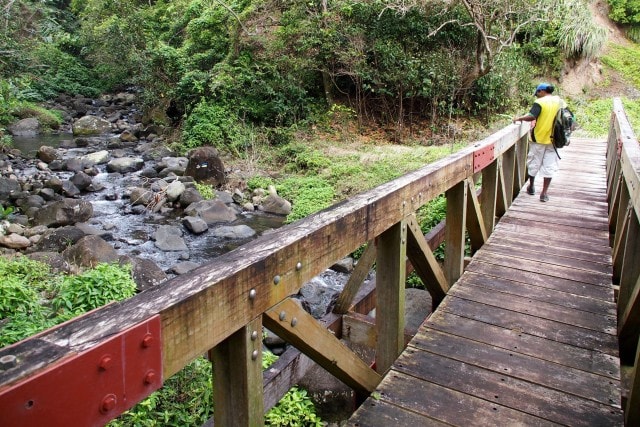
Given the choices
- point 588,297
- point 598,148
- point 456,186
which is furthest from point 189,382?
point 598,148

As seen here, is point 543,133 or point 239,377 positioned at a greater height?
point 543,133

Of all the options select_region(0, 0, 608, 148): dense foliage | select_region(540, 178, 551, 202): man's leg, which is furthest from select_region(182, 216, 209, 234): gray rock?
select_region(540, 178, 551, 202): man's leg

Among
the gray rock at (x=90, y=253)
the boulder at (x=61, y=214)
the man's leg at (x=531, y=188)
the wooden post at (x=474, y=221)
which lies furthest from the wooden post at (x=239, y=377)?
the boulder at (x=61, y=214)

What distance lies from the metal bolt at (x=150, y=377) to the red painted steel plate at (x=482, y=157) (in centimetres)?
333

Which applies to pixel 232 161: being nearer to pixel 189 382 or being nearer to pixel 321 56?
pixel 321 56

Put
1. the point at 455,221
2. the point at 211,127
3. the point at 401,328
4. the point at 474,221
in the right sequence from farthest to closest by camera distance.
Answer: the point at 211,127 < the point at 474,221 < the point at 455,221 < the point at 401,328

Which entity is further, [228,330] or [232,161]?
[232,161]

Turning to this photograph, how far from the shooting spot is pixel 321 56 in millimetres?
17031

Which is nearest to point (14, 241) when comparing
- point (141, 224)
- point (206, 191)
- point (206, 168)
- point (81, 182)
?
point (141, 224)

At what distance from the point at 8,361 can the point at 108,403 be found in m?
0.26

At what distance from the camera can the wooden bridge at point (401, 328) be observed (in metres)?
1.27

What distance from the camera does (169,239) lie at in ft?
32.8

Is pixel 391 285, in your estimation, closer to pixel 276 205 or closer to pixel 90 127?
pixel 276 205

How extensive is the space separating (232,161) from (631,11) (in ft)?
58.5
